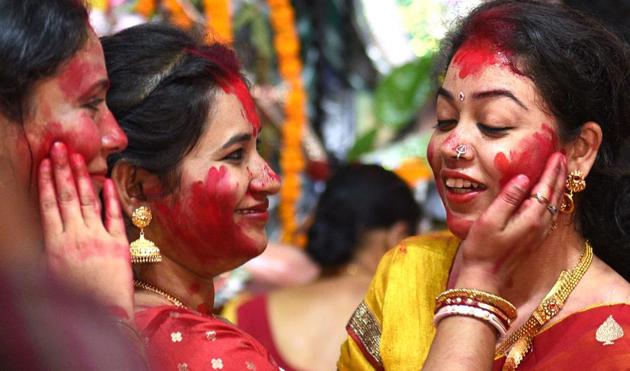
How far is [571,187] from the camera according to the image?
2428 mm

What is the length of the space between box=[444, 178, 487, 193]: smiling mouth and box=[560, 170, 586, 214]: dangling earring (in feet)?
0.63

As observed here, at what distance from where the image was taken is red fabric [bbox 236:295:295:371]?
13.8ft

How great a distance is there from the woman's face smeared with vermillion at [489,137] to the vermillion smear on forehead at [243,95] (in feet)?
1.44

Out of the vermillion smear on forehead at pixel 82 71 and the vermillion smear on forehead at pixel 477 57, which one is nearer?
the vermillion smear on forehead at pixel 82 71

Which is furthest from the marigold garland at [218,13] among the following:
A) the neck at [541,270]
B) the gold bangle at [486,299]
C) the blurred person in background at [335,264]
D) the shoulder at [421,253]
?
the gold bangle at [486,299]

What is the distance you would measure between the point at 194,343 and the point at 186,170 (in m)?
0.41

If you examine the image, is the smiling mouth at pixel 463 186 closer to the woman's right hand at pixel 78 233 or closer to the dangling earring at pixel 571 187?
the dangling earring at pixel 571 187

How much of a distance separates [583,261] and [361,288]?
78.4 inches

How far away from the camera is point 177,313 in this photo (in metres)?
2.25

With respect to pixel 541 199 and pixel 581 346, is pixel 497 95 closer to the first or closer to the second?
pixel 541 199

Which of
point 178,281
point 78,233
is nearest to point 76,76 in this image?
point 78,233

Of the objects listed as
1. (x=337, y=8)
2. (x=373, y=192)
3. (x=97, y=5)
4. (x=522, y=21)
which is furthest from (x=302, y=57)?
(x=522, y=21)

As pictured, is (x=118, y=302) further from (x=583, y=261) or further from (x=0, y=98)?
(x=583, y=261)

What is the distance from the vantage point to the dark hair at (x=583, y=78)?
7.80 ft
